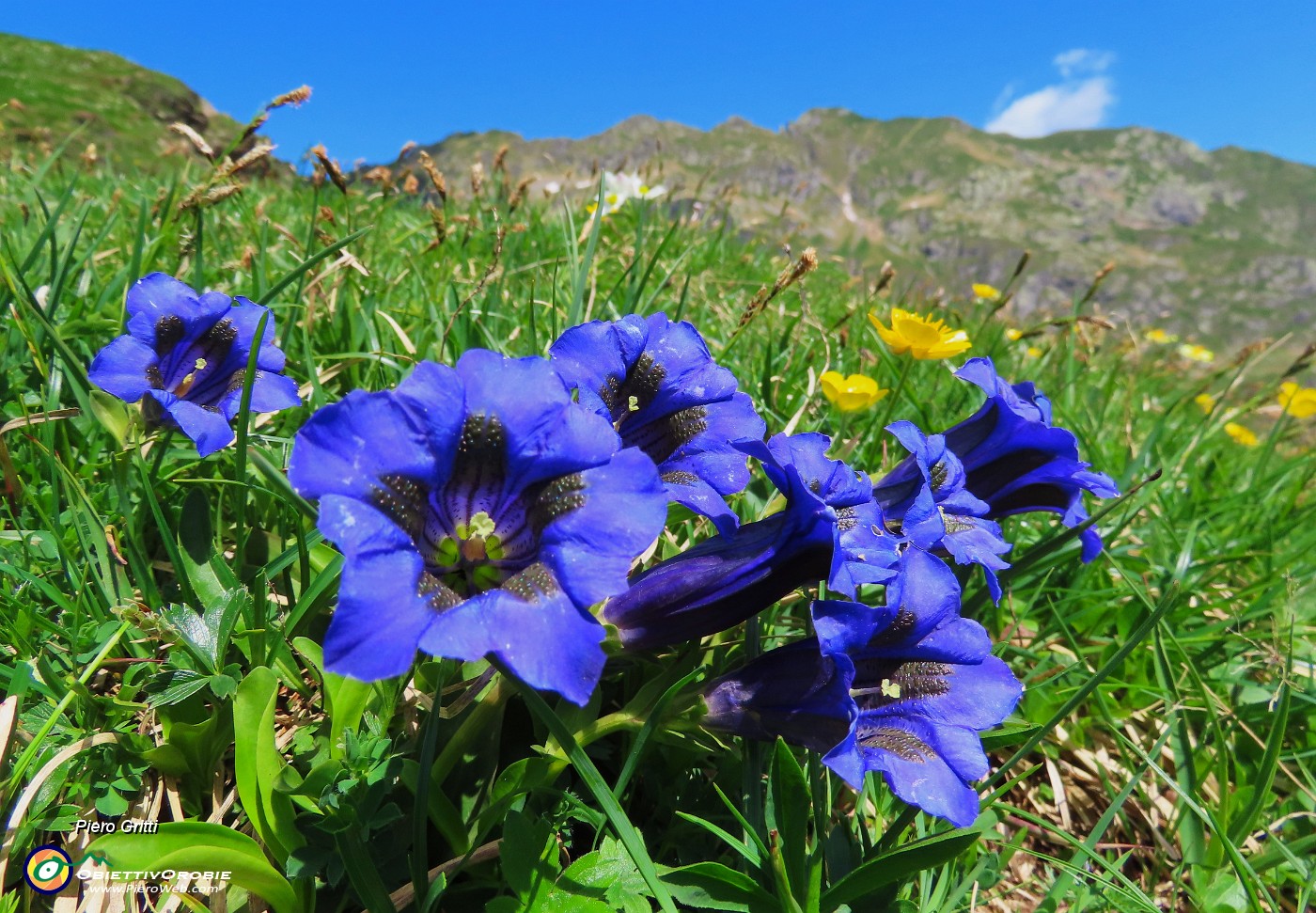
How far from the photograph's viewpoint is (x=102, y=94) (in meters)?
61.1

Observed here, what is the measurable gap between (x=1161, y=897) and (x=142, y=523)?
295cm

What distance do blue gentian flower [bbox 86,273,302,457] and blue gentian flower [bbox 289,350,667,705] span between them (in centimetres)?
83

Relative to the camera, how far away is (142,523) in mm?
2002

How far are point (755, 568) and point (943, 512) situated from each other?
620 millimetres

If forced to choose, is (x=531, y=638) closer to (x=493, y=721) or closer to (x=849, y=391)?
(x=493, y=721)

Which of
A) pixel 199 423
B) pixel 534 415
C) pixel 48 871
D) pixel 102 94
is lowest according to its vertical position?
pixel 48 871

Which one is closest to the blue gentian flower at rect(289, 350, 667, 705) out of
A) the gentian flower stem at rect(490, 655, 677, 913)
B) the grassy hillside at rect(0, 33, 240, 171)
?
the gentian flower stem at rect(490, 655, 677, 913)

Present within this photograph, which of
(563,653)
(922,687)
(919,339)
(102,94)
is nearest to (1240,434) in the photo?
(919,339)

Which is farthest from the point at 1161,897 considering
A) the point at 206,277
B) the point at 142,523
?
the point at 206,277

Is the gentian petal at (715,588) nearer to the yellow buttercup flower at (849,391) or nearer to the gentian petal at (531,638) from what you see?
the gentian petal at (531,638)

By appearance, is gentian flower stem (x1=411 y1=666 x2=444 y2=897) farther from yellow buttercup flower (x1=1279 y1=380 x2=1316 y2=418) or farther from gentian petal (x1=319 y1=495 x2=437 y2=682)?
yellow buttercup flower (x1=1279 y1=380 x2=1316 y2=418)

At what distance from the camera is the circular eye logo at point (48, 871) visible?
4.48ft

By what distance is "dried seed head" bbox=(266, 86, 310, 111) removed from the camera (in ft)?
7.92

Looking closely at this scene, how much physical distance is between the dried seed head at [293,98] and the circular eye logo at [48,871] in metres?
2.09
